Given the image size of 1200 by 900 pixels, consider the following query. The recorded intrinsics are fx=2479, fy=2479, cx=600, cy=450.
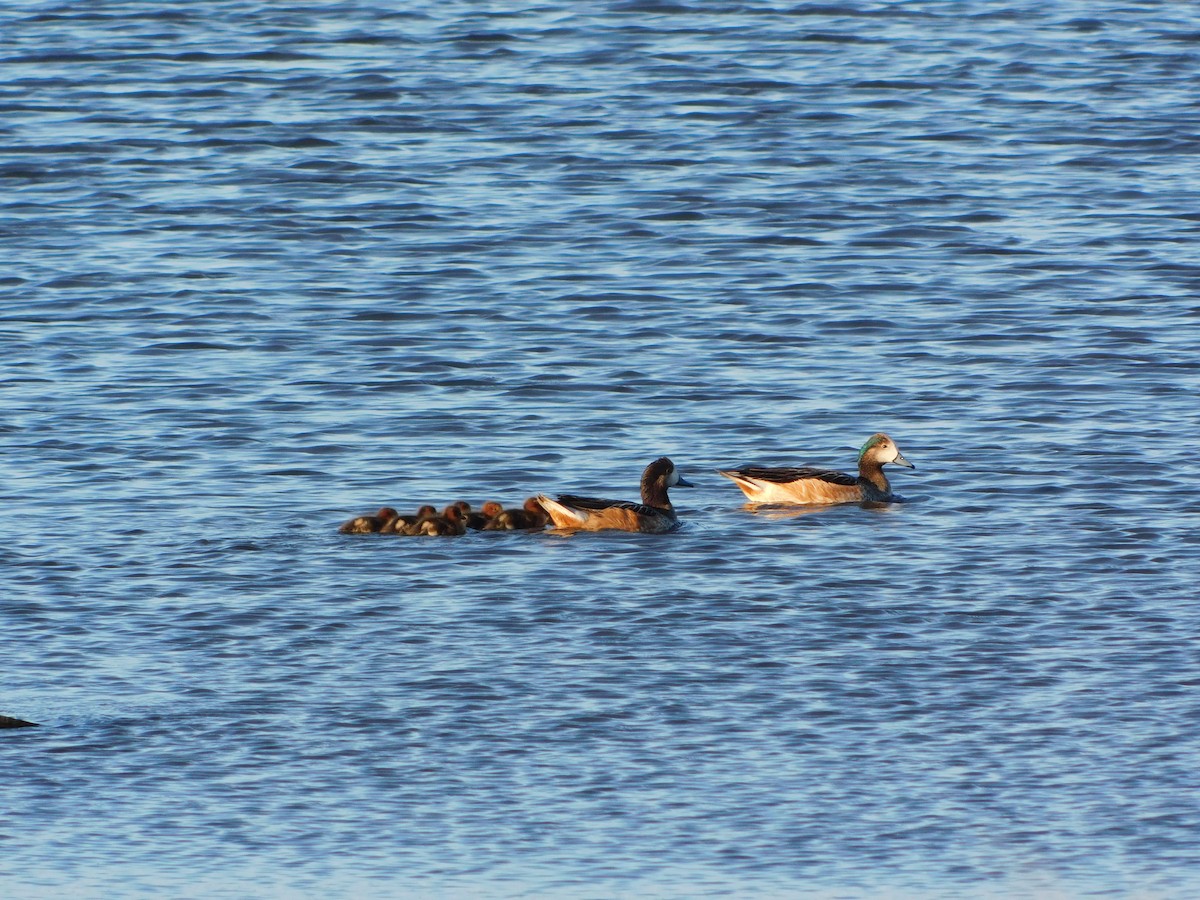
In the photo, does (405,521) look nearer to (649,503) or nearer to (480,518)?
(480,518)

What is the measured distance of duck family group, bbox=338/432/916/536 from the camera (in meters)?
14.0

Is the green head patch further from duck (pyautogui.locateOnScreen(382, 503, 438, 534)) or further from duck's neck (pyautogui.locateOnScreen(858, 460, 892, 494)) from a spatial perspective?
duck (pyautogui.locateOnScreen(382, 503, 438, 534))

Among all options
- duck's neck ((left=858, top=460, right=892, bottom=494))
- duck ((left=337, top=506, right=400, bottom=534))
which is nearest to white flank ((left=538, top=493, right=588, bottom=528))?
duck ((left=337, top=506, right=400, bottom=534))

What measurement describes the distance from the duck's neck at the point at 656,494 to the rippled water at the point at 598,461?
295 mm

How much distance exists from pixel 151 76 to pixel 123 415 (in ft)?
57.3

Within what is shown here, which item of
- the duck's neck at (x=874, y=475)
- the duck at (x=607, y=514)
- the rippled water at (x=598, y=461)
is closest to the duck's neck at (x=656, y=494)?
the duck at (x=607, y=514)

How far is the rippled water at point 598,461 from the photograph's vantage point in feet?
31.1

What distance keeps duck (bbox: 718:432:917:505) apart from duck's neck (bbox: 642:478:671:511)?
613mm

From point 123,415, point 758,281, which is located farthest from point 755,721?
point 758,281

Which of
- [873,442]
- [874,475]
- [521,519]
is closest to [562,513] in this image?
[521,519]

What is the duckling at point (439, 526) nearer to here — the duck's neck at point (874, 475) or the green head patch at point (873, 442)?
the duck's neck at point (874, 475)

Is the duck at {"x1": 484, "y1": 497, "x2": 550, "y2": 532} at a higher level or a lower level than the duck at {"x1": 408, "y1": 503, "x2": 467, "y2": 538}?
lower

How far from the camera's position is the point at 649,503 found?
14.6m

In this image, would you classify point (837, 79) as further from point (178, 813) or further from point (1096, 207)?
point (178, 813)
